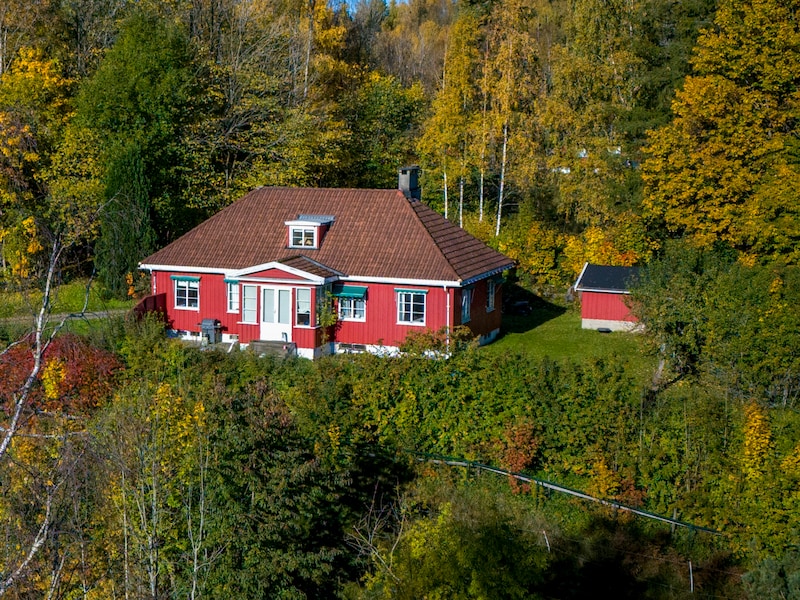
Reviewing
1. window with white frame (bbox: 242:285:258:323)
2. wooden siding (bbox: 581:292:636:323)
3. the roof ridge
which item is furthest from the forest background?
the roof ridge

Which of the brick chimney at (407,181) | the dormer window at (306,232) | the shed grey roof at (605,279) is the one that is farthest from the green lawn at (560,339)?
the dormer window at (306,232)

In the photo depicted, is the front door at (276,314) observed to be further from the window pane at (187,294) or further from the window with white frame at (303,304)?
the window pane at (187,294)

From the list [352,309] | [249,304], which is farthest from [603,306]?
[249,304]

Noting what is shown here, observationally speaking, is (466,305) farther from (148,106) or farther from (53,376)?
(148,106)

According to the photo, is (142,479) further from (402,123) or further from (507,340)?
(402,123)

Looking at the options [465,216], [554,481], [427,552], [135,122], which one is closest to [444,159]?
[465,216]

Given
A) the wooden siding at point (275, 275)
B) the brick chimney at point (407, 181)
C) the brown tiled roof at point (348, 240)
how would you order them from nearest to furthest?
the wooden siding at point (275, 275)
the brown tiled roof at point (348, 240)
the brick chimney at point (407, 181)
